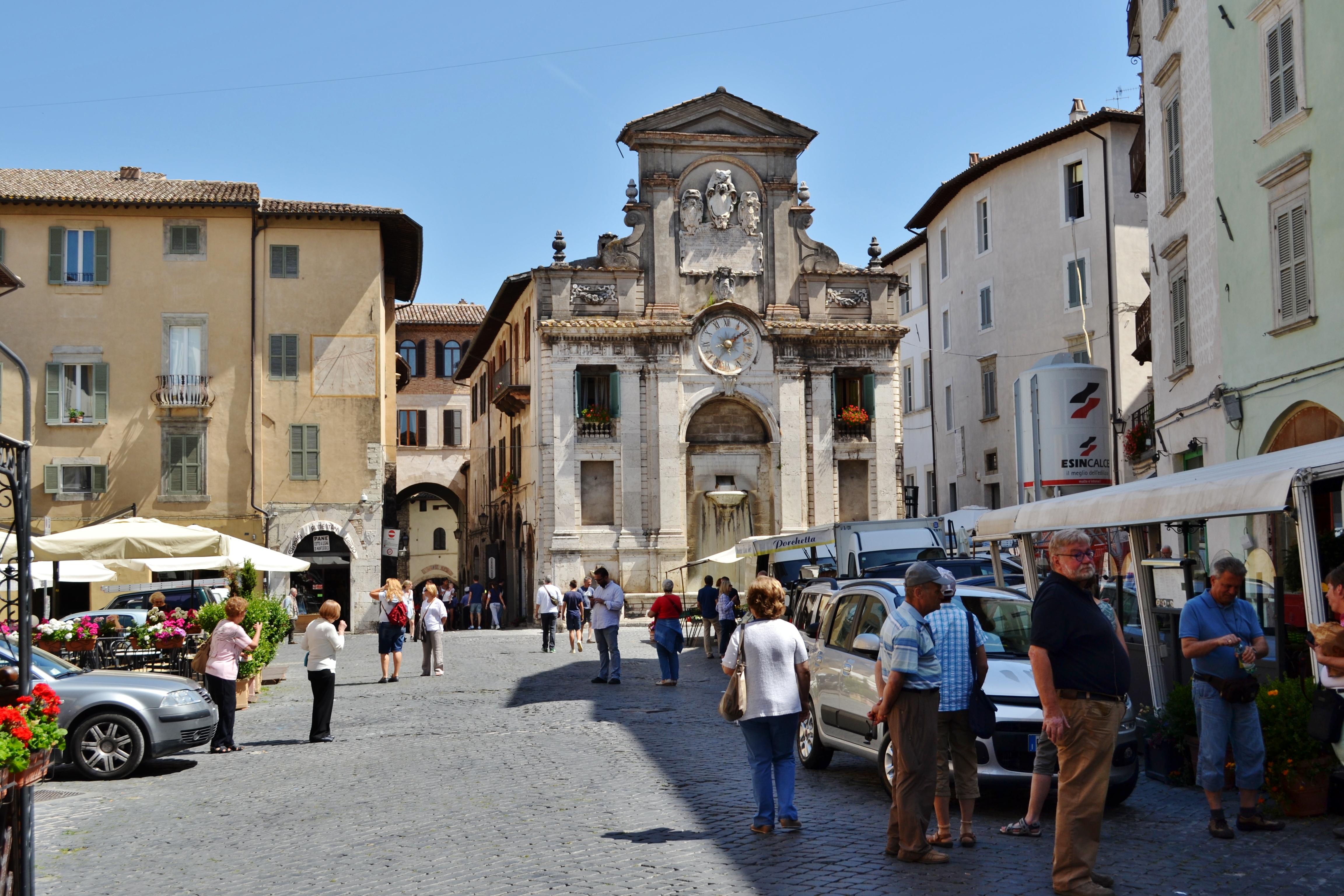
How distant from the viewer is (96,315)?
39.1 metres

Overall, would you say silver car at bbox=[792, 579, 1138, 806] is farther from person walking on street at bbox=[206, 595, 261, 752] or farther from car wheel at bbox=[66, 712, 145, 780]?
car wheel at bbox=[66, 712, 145, 780]

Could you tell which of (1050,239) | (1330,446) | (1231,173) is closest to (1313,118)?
(1231,173)

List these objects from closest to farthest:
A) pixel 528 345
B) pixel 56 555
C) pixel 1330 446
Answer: pixel 1330 446
pixel 56 555
pixel 528 345

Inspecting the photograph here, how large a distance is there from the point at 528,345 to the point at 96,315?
1367cm

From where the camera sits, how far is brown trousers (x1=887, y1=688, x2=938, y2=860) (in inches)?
307

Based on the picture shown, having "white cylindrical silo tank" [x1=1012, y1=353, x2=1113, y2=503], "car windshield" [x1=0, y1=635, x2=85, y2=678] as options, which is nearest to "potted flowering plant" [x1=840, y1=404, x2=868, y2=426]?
"white cylindrical silo tank" [x1=1012, y1=353, x2=1113, y2=503]

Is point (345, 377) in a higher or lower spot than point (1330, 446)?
higher

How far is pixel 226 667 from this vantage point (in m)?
14.2

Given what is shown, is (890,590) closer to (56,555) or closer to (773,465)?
(56,555)

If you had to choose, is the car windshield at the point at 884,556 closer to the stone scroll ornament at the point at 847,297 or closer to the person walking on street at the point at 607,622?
the person walking on street at the point at 607,622

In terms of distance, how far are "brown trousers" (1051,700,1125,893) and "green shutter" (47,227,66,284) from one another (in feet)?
125

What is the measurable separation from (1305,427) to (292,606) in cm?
2610

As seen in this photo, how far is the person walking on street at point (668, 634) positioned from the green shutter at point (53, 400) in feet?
81.0

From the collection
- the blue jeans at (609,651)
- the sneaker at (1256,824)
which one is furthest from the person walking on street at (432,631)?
the sneaker at (1256,824)
